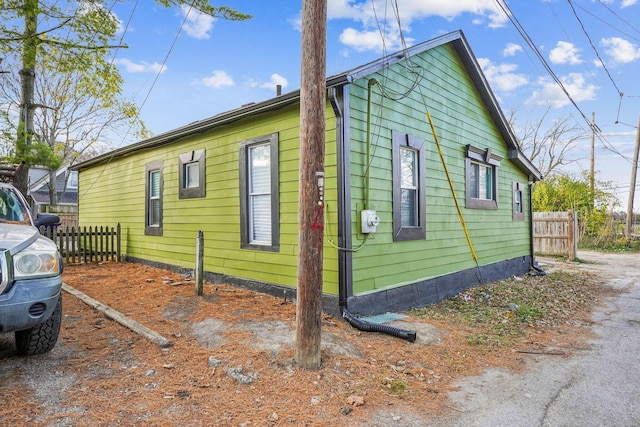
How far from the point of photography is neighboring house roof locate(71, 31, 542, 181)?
5531mm

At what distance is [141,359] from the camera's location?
3779mm

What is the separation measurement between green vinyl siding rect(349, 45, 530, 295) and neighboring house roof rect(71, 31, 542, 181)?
0.53 feet

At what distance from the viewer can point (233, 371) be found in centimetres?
349

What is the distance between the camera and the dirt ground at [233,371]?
2.85 meters

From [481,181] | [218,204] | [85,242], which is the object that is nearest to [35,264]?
[218,204]

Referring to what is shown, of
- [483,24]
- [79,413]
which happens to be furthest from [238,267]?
[483,24]

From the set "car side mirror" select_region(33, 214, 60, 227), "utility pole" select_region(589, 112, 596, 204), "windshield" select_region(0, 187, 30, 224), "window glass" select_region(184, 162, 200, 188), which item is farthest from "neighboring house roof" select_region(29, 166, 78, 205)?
"utility pole" select_region(589, 112, 596, 204)

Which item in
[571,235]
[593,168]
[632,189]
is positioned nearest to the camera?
[571,235]

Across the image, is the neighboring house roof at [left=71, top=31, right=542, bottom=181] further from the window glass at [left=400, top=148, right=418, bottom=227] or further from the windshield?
the windshield

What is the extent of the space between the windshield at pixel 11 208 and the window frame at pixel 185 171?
12.3ft

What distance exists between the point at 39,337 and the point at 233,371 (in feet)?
6.32

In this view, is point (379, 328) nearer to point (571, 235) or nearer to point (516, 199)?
point (516, 199)

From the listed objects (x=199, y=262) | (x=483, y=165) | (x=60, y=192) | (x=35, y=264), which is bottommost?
(x=199, y=262)

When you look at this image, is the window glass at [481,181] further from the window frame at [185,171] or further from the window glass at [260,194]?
the window frame at [185,171]
